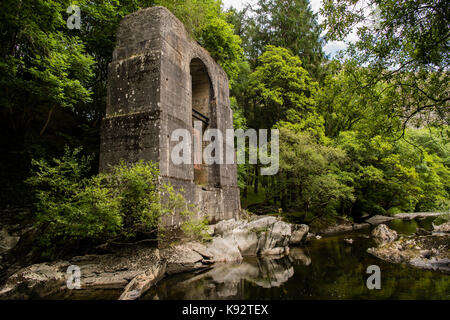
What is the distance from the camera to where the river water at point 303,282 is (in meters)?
5.00

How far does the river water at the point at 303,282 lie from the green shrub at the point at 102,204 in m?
1.58

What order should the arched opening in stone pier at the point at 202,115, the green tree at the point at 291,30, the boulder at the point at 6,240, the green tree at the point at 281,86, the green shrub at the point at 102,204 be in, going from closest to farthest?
1. the green shrub at the point at 102,204
2. the boulder at the point at 6,240
3. the arched opening in stone pier at the point at 202,115
4. the green tree at the point at 281,86
5. the green tree at the point at 291,30

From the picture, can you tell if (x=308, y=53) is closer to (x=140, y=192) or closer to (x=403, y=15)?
(x=403, y=15)

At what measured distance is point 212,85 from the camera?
12188mm

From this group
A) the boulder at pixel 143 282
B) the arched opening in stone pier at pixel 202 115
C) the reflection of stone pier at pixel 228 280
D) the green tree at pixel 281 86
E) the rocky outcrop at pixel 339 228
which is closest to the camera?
the boulder at pixel 143 282

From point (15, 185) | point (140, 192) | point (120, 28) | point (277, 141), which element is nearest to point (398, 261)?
point (140, 192)

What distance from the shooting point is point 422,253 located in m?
Result: 7.67

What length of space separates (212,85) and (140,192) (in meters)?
7.46

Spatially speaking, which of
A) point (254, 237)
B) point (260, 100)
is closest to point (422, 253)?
point (254, 237)

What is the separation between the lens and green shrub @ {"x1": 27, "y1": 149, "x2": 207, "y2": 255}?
5.78m

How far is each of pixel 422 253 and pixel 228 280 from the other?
612 cm

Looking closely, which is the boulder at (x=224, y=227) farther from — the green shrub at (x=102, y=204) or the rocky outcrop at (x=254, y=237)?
the green shrub at (x=102, y=204)

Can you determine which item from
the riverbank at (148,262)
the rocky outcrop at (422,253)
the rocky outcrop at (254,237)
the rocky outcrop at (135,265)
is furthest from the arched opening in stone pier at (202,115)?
the rocky outcrop at (422,253)
